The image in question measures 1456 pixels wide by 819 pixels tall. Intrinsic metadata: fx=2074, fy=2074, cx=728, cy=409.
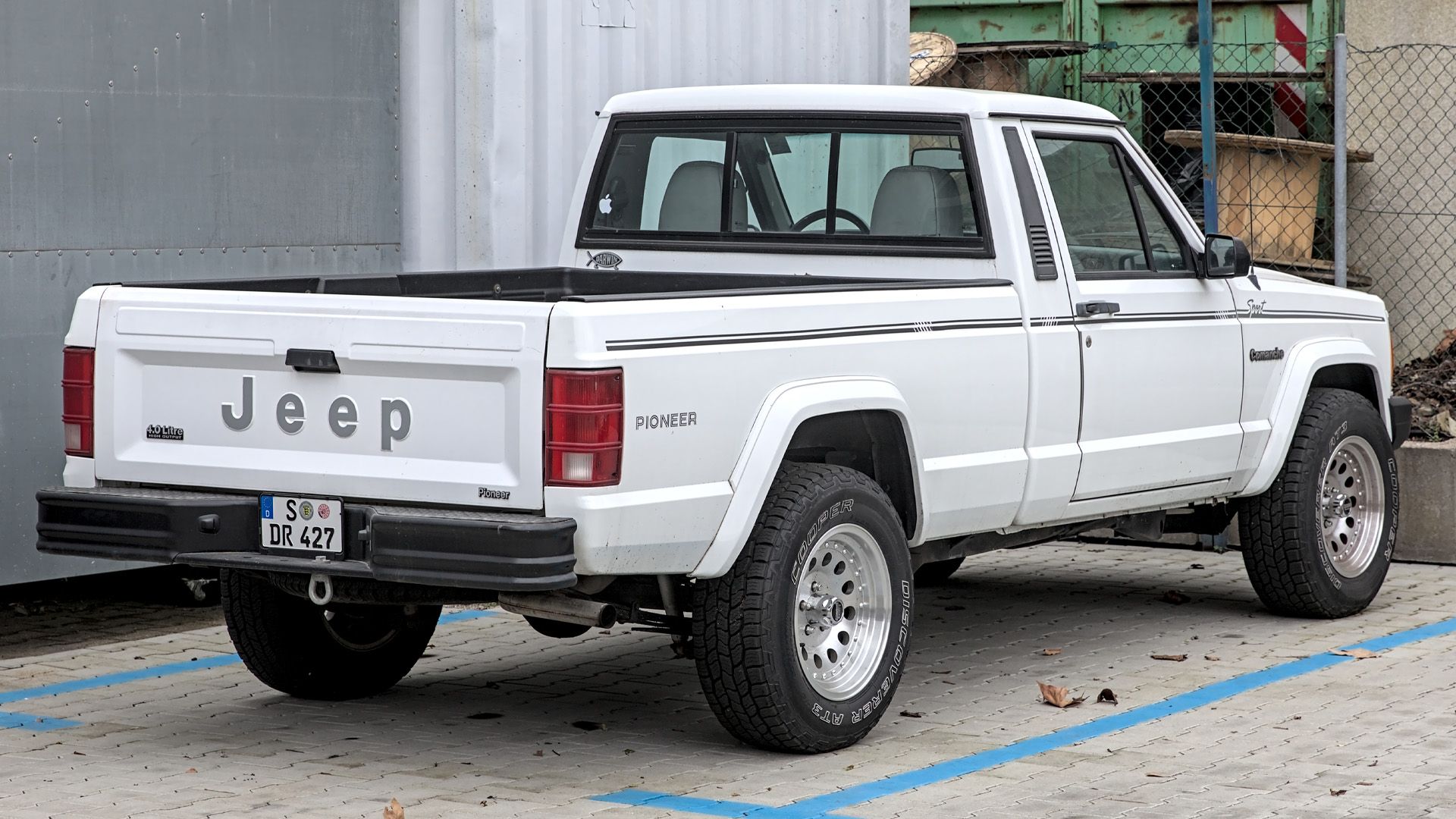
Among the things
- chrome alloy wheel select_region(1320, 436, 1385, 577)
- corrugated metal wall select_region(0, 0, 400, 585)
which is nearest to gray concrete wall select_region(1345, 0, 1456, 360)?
chrome alloy wheel select_region(1320, 436, 1385, 577)

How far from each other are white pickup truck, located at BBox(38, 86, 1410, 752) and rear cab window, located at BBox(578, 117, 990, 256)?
0.01m

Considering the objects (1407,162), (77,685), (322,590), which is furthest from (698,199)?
(1407,162)

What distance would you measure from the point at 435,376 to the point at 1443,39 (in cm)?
931

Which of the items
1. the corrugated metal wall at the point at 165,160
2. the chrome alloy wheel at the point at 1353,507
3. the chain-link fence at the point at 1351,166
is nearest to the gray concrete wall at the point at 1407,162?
the chain-link fence at the point at 1351,166

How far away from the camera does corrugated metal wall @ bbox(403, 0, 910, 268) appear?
9.49m

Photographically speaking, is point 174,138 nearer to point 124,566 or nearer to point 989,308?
point 124,566

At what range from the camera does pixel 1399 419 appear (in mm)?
8969

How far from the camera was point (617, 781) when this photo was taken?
591 centimetres

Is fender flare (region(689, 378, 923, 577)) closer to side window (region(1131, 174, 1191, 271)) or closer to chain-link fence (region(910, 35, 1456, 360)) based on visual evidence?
side window (region(1131, 174, 1191, 271))

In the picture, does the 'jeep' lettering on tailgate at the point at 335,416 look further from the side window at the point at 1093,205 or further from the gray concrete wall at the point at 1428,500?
the gray concrete wall at the point at 1428,500

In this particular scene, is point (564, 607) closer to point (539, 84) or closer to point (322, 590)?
point (322, 590)

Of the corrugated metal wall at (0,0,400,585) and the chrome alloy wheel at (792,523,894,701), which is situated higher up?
the corrugated metal wall at (0,0,400,585)

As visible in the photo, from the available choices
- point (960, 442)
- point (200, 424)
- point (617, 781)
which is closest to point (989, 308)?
point (960, 442)

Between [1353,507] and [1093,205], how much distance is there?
85.7 inches
